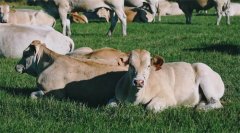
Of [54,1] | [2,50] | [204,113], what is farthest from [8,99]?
[54,1]

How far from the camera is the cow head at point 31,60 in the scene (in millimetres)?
9516

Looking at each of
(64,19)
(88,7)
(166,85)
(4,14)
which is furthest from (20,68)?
(4,14)

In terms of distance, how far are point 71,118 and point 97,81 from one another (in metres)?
1.56

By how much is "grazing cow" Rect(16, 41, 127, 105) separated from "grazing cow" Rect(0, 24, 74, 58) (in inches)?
203

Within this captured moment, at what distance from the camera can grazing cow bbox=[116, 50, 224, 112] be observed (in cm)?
770

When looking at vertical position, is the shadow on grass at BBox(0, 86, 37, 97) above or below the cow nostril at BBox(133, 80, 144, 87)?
below

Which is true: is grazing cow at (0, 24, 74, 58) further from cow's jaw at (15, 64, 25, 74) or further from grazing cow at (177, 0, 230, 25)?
grazing cow at (177, 0, 230, 25)

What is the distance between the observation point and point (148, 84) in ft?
26.7

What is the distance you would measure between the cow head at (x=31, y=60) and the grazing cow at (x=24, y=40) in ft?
14.9

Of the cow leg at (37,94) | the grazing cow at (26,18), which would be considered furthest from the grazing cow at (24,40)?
the grazing cow at (26,18)

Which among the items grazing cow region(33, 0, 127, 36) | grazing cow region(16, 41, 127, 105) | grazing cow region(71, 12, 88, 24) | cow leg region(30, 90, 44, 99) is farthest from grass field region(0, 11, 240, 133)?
grazing cow region(71, 12, 88, 24)

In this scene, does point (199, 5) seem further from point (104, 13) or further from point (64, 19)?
point (64, 19)

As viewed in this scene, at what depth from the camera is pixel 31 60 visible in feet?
31.6

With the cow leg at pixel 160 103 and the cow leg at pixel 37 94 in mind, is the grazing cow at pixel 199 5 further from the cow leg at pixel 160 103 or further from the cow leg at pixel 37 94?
the cow leg at pixel 160 103
